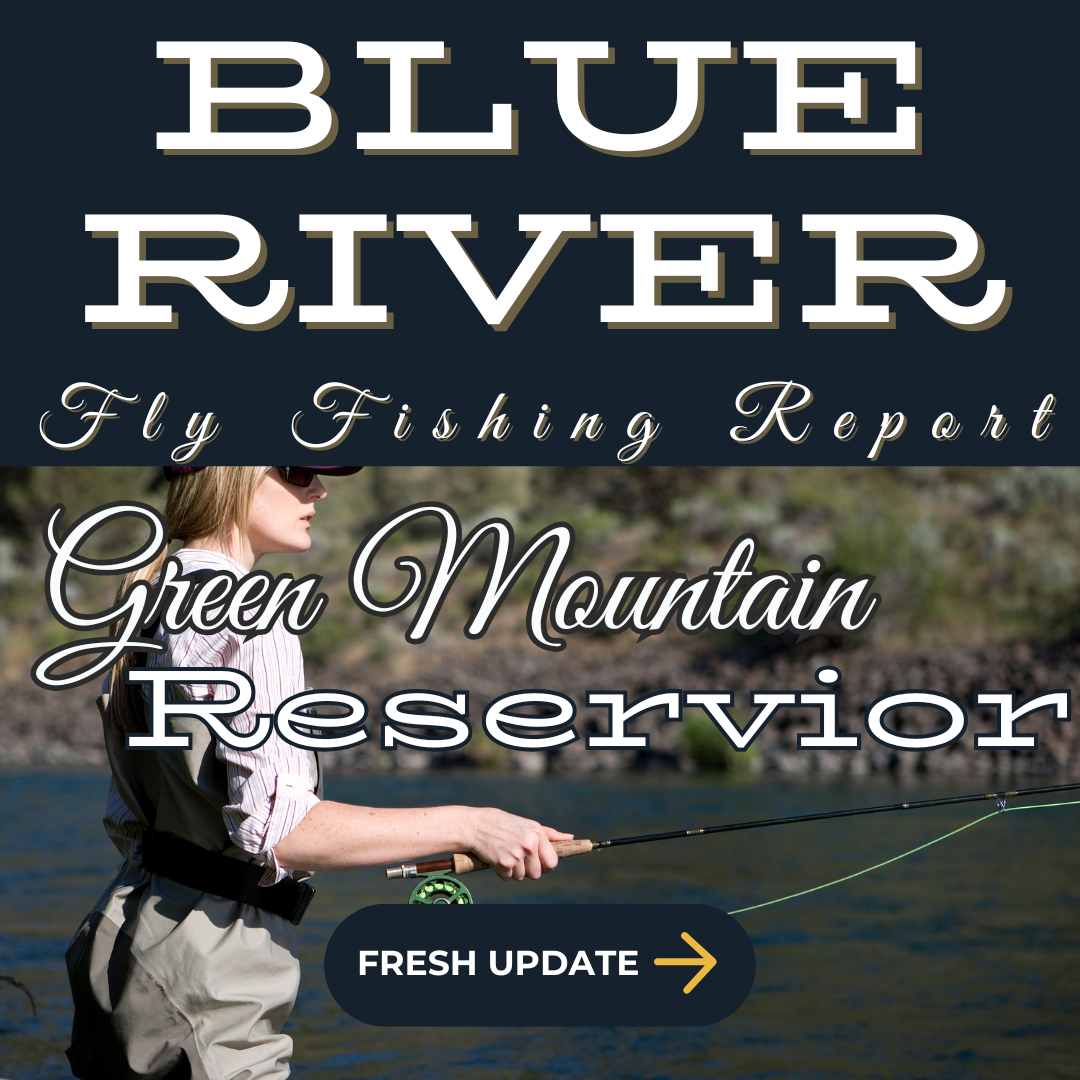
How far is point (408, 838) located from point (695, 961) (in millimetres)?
1008

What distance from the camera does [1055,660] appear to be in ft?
71.2

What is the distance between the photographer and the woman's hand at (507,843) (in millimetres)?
2127

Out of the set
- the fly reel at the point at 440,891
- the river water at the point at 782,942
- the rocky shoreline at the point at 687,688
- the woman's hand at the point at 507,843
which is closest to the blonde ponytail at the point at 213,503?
the woman's hand at the point at 507,843

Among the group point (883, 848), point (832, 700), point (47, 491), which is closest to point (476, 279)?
point (832, 700)

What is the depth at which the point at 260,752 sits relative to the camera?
6.34 ft

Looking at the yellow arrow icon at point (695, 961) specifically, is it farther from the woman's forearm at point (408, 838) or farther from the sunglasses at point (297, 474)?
the sunglasses at point (297, 474)

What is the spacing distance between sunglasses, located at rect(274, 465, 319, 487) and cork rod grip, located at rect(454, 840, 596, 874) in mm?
640

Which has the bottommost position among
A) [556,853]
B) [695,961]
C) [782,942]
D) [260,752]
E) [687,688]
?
[687,688]

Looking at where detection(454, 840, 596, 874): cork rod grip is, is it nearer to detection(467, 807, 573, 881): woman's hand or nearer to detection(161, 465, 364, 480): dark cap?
detection(467, 807, 573, 881): woman's hand

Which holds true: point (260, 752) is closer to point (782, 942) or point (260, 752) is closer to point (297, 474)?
point (297, 474)

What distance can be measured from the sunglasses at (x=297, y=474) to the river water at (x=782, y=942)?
12.8 ft

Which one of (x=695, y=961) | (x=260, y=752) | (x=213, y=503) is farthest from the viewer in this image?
(x=695, y=961)

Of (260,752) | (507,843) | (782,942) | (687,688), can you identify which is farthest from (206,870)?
(687,688)

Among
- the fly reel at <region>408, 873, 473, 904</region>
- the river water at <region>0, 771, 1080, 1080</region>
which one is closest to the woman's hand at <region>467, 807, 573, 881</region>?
the fly reel at <region>408, 873, 473, 904</region>
